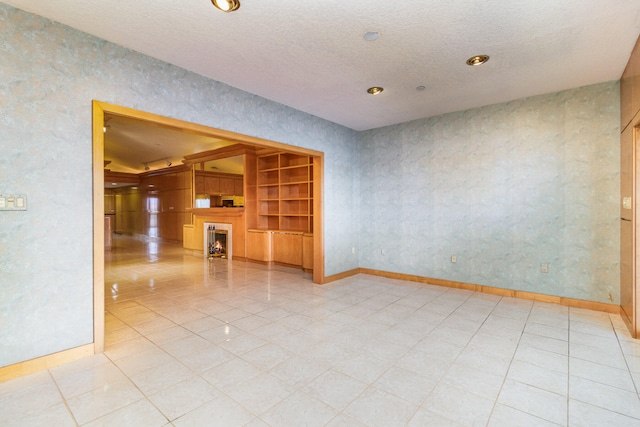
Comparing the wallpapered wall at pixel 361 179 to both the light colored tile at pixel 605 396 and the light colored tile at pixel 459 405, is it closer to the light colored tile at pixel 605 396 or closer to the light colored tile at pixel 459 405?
the light colored tile at pixel 605 396

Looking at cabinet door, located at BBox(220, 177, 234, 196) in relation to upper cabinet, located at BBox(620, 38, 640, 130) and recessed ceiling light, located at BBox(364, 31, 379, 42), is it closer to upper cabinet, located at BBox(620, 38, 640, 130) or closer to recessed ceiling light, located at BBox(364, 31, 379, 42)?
recessed ceiling light, located at BBox(364, 31, 379, 42)

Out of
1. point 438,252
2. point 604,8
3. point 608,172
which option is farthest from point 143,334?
point 608,172

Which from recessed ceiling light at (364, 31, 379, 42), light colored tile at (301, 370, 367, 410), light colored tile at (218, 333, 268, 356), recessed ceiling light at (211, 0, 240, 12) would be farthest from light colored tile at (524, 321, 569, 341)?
recessed ceiling light at (211, 0, 240, 12)

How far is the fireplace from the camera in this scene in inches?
298

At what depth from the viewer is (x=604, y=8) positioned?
2205mm

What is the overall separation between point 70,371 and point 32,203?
54.2 inches

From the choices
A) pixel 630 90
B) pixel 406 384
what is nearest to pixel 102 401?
pixel 406 384

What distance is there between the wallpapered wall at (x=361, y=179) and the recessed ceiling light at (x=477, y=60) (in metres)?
1.58

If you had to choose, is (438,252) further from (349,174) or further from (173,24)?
(173,24)

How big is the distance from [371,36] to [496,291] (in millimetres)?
3935

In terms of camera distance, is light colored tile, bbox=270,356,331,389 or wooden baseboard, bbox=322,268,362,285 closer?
light colored tile, bbox=270,356,331,389

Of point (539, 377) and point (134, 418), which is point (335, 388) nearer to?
point (134, 418)

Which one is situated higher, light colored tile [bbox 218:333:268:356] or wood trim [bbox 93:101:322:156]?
wood trim [bbox 93:101:322:156]

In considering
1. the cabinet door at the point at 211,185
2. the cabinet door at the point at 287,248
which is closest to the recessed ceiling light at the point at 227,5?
the cabinet door at the point at 287,248
